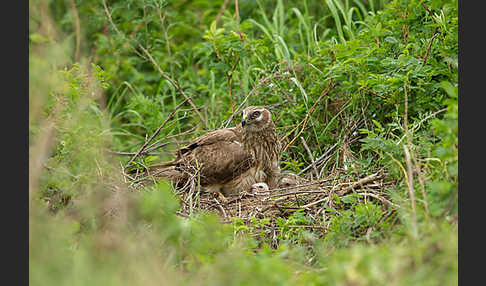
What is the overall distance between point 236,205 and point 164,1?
2899mm

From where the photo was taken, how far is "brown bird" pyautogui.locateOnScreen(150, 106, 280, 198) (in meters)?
6.13

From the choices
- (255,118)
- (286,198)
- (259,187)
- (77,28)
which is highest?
(77,28)

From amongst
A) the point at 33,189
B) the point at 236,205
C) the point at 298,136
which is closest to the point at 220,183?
the point at 236,205

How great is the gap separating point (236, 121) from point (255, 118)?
91cm

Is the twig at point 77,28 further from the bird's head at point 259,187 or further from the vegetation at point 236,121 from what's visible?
the bird's head at point 259,187

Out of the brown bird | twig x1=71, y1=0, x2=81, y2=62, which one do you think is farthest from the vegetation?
the brown bird

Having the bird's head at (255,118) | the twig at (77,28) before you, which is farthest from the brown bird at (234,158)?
the twig at (77,28)

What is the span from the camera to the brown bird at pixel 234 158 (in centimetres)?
613

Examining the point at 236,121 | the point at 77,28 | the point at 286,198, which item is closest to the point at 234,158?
the point at 286,198

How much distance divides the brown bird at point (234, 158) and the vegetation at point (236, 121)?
0.35 meters

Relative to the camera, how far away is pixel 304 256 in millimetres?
4324

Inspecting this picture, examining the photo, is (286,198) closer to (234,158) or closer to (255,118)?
(234,158)

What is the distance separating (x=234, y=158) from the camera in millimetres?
6172

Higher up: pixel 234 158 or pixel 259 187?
pixel 234 158
